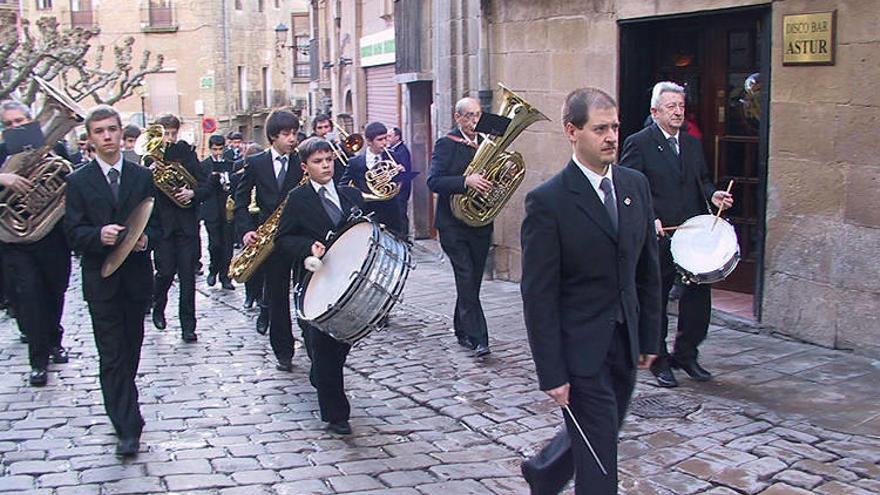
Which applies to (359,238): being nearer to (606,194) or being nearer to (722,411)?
(606,194)

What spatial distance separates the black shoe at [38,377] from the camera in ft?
25.7

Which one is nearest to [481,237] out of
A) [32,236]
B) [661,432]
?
[661,432]

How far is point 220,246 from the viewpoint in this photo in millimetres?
12930

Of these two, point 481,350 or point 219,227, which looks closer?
point 481,350

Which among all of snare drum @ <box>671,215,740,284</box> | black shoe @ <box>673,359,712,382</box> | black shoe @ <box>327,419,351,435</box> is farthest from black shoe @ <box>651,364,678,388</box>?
black shoe @ <box>327,419,351,435</box>

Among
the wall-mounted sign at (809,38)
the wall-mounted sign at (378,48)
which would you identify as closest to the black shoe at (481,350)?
the wall-mounted sign at (809,38)

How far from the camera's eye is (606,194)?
446 cm

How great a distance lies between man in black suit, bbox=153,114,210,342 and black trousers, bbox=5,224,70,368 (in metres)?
1.38

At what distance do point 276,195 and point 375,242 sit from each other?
2.86m

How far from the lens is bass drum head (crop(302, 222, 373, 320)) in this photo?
5965 millimetres

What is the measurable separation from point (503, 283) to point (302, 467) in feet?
20.7

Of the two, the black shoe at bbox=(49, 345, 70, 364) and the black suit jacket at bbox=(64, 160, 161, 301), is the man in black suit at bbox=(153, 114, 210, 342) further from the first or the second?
the black suit jacket at bbox=(64, 160, 161, 301)

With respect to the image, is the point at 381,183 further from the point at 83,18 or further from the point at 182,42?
the point at 83,18

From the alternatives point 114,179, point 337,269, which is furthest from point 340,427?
point 114,179
